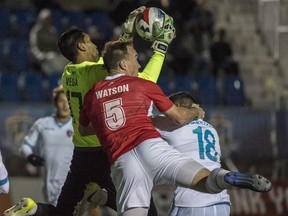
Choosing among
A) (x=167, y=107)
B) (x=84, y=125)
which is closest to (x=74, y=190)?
(x=84, y=125)

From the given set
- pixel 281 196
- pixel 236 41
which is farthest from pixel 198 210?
pixel 236 41

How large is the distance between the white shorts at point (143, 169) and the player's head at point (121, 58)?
659 mm

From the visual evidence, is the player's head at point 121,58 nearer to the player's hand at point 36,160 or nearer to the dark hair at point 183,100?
the dark hair at point 183,100

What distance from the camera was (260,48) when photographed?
17547 mm

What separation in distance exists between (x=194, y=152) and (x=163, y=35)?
107 cm

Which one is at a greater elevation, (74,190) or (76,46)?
(76,46)

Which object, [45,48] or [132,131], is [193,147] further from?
[45,48]

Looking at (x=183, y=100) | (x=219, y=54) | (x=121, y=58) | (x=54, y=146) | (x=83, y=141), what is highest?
(x=121, y=58)

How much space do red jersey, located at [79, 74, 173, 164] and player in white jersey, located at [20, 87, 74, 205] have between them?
153 inches

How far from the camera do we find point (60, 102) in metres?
12.1

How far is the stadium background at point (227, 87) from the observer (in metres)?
15.2

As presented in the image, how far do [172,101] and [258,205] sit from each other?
6408 mm

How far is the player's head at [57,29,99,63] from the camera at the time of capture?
9.17m

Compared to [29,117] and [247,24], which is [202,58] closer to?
[247,24]
